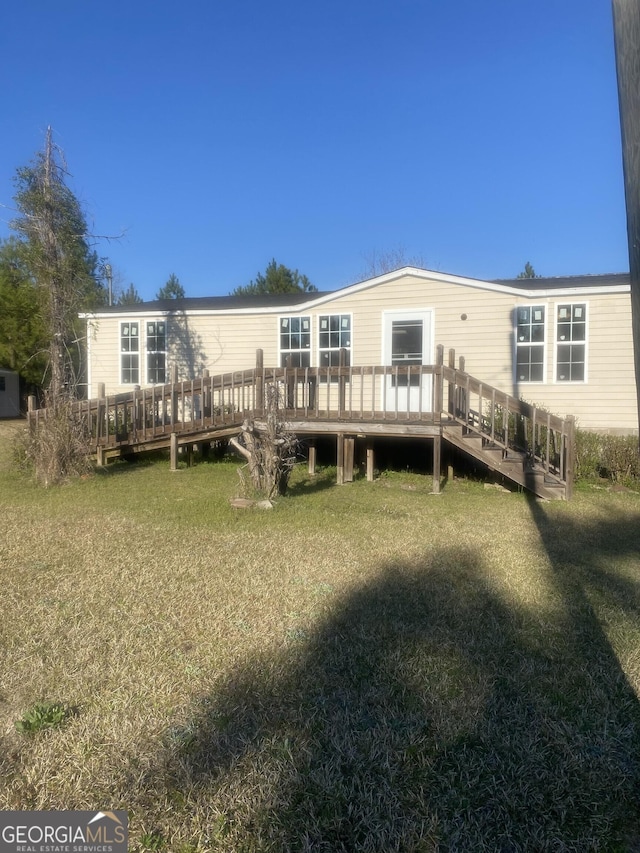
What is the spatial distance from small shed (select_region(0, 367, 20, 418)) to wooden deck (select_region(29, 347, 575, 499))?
18.6 metres

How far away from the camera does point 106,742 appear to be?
2.34 meters

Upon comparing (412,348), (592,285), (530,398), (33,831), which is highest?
(592,285)

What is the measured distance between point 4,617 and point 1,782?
1.71 meters

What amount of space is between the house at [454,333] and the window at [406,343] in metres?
0.02

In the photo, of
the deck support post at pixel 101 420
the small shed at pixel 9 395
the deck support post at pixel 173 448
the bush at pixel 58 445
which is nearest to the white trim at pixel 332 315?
the deck support post at pixel 173 448

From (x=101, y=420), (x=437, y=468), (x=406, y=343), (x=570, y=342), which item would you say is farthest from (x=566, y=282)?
(x=101, y=420)

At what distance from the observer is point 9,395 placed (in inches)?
1057

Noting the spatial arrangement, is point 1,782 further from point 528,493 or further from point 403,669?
point 528,493

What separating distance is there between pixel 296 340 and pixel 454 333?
3.47 meters

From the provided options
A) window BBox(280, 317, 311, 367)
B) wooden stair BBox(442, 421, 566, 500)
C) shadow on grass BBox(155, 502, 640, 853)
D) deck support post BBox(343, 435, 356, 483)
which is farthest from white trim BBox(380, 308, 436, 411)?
shadow on grass BBox(155, 502, 640, 853)

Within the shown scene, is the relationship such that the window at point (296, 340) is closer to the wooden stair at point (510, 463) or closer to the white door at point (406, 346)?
the white door at point (406, 346)

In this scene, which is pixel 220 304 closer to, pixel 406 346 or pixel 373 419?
pixel 406 346

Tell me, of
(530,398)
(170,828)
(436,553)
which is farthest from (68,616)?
(530,398)

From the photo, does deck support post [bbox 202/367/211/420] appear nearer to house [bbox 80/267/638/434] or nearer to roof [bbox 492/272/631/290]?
house [bbox 80/267/638/434]
